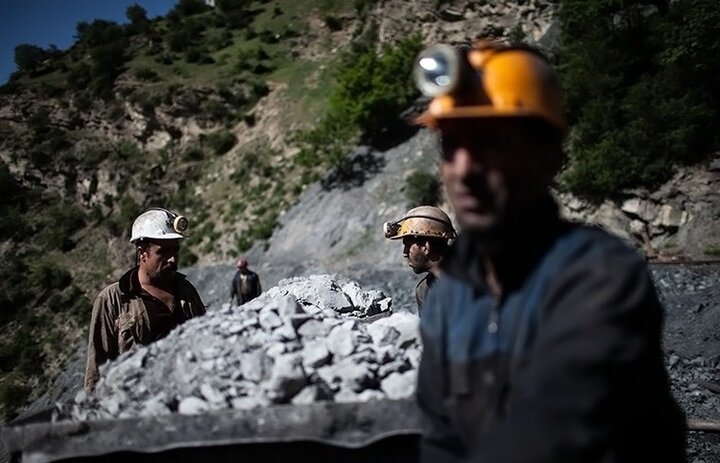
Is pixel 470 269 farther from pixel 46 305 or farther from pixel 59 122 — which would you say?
pixel 59 122

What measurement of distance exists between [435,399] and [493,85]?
2.73ft

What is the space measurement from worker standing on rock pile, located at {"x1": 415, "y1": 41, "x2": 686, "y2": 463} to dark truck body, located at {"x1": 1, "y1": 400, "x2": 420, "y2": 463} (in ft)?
0.78

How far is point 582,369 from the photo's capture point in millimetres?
1192

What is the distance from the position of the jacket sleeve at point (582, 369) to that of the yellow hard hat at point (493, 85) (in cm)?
40

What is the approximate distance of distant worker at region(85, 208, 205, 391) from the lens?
402 cm

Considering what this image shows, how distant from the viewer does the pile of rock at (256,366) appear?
2004 mm

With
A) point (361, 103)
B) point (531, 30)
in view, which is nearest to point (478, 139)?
point (361, 103)

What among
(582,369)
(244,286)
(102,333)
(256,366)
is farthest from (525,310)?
(244,286)

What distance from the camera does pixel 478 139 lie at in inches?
55.9

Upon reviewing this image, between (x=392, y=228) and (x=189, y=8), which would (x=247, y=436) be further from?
(x=189, y=8)

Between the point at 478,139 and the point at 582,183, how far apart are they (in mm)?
18951

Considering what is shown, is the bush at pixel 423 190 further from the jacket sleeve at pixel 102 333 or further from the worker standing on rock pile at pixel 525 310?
the worker standing on rock pile at pixel 525 310

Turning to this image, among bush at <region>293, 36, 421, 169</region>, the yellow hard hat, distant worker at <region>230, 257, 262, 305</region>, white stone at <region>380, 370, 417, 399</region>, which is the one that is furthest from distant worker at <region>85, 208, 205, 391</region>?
bush at <region>293, 36, 421, 169</region>

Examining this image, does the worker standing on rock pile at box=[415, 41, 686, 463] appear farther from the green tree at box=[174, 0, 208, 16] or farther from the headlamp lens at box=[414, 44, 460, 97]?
the green tree at box=[174, 0, 208, 16]
